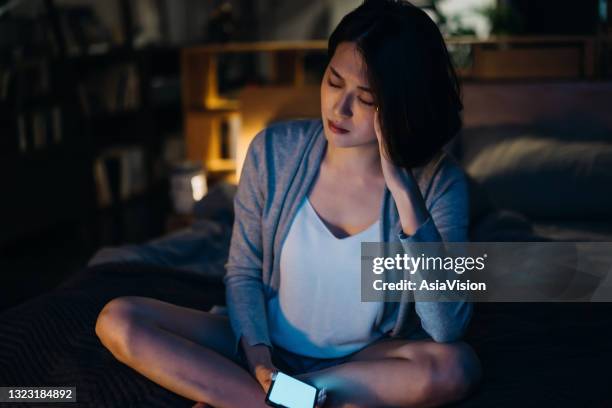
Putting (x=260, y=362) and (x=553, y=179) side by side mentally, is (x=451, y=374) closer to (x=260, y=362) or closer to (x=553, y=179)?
(x=260, y=362)

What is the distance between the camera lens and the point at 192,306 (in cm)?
195

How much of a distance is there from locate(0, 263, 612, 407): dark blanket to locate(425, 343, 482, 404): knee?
34 mm

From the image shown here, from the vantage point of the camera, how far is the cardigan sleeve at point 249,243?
160 cm

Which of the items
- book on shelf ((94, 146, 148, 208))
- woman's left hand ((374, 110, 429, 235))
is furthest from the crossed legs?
book on shelf ((94, 146, 148, 208))

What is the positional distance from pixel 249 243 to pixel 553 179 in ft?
4.54

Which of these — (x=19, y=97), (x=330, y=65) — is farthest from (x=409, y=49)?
(x=19, y=97)

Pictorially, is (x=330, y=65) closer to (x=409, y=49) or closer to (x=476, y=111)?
(x=409, y=49)

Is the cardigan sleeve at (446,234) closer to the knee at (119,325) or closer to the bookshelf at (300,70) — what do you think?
the knee at (119,325)

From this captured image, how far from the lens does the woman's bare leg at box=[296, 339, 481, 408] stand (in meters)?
1.40

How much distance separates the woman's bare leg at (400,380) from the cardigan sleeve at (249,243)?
229 millimetres

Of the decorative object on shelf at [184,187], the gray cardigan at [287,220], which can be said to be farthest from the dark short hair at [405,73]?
the decorative object on shelf at [184,187]

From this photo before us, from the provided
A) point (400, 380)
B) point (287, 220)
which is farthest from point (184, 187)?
point (400, 380)

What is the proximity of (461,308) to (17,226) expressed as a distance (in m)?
2.81

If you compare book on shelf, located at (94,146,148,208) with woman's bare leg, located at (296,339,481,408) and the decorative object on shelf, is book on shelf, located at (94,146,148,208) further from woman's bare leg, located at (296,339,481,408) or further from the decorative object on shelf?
woman's bare leg, located at (296,339,481,408)
